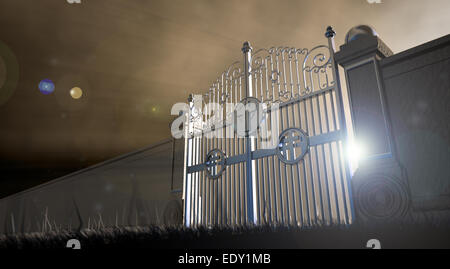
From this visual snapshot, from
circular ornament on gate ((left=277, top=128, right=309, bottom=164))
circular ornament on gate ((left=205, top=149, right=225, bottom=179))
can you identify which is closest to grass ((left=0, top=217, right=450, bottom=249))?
circular ornament on gate ((left=277, top=128, right=309, bottom=164))

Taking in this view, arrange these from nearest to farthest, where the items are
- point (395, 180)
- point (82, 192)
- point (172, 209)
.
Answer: point (395, 180) → point (172, 209) → point (82, 192)

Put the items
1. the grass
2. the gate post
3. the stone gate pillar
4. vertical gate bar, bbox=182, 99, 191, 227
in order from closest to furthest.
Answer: the grass, the stone gate pillar, the gate post, vertical gate bar, bbox=182, 99, 191, 227

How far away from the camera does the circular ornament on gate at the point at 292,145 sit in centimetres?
305

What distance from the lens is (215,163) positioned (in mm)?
A: 4152

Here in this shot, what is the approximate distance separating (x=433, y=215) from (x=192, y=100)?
4.02 meters

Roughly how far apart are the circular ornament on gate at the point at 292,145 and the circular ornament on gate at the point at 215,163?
1.11 metres

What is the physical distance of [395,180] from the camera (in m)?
2.16

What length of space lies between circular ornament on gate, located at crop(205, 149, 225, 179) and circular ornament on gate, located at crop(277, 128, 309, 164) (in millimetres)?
1110

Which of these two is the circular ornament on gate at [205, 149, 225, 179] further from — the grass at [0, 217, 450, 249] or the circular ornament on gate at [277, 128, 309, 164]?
the grass at [0, 217, 450, 249]

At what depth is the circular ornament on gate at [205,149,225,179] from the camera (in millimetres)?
4038

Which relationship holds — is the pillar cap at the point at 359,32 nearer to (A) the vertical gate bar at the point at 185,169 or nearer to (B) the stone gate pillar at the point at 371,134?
(B) the stone gate pillar at the point at 371,134

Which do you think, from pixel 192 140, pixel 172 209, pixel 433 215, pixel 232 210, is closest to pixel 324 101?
pixel 433 215

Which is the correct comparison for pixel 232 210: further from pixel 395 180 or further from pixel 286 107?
pixel 395 180
